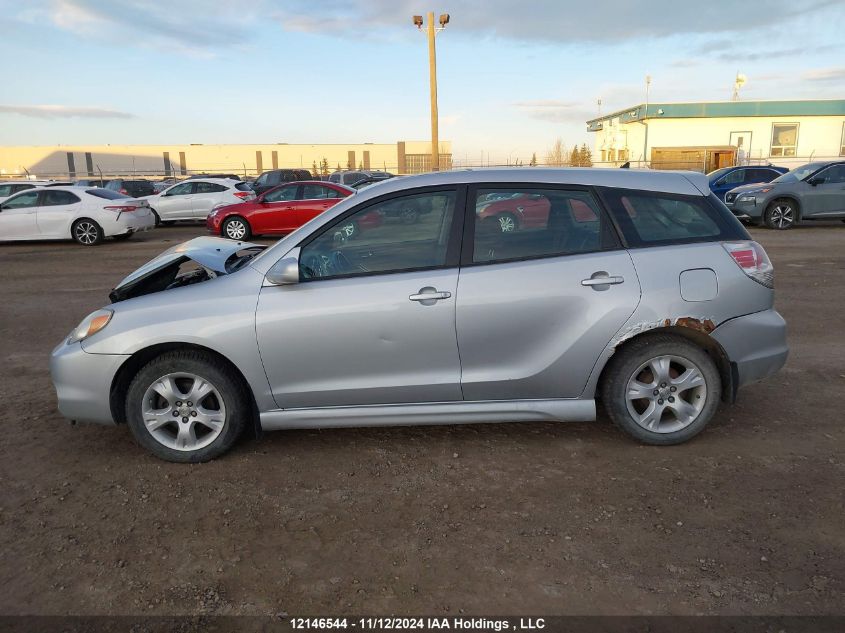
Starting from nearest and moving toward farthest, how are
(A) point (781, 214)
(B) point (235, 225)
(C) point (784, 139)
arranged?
1. (A) point (781, 214)
2. (B) point (235, 225)
3. (C) point (784, 139)

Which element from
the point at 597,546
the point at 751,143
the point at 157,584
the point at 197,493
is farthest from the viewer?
the point at 751,143

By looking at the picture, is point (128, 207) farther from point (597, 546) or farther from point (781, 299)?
point (597, 546)

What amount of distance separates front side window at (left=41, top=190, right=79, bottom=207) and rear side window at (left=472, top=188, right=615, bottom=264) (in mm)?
14513

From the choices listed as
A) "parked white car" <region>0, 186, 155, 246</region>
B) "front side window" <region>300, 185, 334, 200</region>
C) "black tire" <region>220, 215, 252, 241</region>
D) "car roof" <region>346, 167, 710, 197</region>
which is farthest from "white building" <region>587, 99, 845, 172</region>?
"car roof" <region>346, 167, 710, 197</region>

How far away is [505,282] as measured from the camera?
3828 millimetres

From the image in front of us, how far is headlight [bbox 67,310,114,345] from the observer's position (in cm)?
396

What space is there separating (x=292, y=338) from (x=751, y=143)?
152 feet

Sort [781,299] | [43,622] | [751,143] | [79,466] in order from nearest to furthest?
[43,622]
[79,466]
[781,299]
[751,143]

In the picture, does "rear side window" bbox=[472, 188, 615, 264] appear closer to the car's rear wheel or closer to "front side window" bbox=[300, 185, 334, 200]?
"front side window" bbox=[300, 185, 334, 200]

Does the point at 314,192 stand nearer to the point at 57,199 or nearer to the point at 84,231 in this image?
the point at 84,231

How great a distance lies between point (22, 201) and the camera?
15578 mm

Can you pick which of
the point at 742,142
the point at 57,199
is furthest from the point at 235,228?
the point at 742,142

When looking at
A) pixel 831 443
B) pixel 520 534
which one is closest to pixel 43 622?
pixel 520 534

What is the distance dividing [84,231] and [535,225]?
47.4 feet
